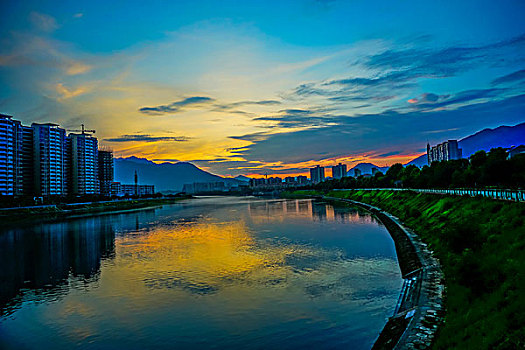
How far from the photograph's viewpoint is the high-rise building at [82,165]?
98.8 meters

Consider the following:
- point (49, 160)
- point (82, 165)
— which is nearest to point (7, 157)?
point (49, 160)

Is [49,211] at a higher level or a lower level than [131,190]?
lower

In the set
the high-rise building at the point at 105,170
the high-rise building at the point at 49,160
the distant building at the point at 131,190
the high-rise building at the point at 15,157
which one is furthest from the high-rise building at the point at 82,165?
the distant building at the point at 131,190

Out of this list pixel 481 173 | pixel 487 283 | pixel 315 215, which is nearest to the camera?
pixel 487 283

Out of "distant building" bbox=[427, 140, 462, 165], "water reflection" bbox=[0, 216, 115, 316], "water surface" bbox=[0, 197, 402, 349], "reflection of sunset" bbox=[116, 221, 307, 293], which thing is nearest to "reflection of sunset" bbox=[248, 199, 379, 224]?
"reflection of sunset" bbox=[116, 221, 307, 293]

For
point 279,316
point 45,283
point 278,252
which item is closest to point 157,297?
point 279,316

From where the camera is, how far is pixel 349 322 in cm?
1105

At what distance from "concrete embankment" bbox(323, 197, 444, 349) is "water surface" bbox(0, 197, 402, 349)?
49 cm

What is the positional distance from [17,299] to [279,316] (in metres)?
10.9

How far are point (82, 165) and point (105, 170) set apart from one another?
25300 millimetres

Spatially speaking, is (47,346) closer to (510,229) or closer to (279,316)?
(279,316)

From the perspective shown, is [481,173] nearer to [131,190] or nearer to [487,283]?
[487,283]

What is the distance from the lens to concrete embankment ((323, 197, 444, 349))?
845 cm

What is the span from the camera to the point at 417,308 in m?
10.1
